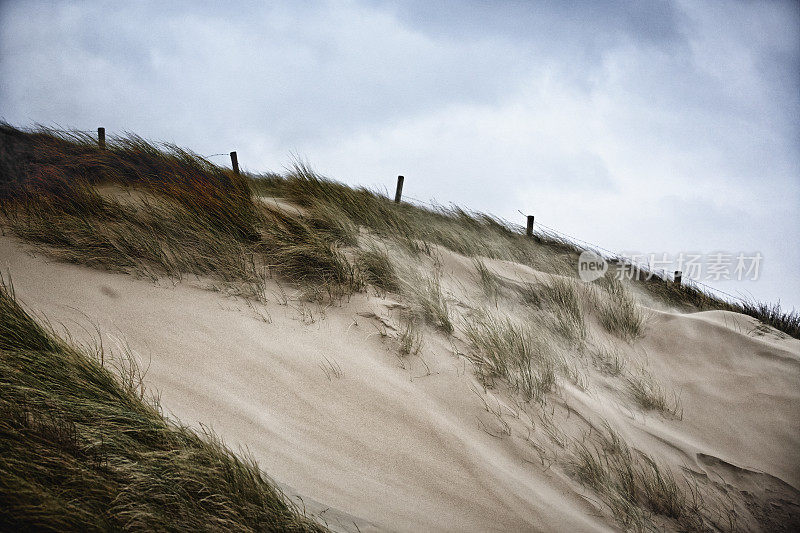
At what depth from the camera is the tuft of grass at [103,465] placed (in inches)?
56.0

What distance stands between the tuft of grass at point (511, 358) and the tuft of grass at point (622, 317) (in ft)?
4.58

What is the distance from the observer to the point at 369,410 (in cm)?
261

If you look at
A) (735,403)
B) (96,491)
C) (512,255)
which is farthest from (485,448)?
(512,255)

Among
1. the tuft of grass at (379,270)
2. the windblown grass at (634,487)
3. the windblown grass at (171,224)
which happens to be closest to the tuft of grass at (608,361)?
the windblown grass at (634,487)

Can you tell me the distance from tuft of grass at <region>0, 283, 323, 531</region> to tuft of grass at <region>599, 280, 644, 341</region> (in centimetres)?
395

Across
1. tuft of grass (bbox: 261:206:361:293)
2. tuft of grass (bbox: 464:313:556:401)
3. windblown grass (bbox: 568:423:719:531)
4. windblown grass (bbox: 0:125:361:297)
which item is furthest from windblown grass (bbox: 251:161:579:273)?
windblown grass (bbox: 568:423:719:531)

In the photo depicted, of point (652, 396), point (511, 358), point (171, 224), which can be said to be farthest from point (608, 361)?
point (171, 224)

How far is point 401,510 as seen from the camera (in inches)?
80.3

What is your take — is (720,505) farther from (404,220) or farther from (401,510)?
(404,220)

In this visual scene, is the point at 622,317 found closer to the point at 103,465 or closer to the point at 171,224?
the point at 171,224

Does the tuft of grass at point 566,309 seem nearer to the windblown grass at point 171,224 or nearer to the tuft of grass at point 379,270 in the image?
the tuft of grass at point 379,270

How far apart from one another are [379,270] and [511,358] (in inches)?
52.9

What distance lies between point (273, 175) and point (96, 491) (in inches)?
282

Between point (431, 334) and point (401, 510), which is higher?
point (431, 334)
